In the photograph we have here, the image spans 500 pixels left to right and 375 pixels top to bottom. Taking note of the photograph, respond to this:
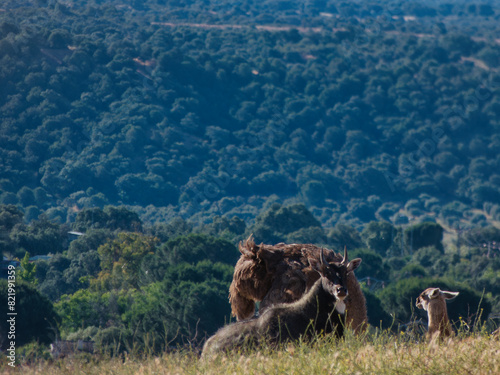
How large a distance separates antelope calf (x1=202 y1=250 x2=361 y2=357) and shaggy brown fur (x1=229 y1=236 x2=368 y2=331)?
3.17 feet

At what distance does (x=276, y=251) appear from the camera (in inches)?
399

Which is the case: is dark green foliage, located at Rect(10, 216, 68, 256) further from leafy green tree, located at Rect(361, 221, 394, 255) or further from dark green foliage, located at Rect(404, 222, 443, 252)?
dark green foliage, located at Rect(404, 222, 443, 252)

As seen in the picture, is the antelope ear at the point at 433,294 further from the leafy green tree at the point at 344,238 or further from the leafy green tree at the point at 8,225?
the leafy green tree at the point at 344,238

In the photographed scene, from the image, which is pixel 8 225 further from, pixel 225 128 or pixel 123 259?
pixel 225 128

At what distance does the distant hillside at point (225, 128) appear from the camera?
144 meters

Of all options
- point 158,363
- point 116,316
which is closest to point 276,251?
point 158,363

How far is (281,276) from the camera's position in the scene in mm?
9961

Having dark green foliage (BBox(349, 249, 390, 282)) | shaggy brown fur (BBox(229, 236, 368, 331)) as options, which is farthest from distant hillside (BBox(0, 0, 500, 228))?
shaggy brown fur (BBox(229, 236, 368, 331))

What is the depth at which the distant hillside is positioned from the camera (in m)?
144

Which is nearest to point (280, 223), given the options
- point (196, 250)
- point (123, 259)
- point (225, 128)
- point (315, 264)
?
point (123, 259)

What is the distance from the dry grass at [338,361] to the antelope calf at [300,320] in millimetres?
206

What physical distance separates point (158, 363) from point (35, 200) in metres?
127

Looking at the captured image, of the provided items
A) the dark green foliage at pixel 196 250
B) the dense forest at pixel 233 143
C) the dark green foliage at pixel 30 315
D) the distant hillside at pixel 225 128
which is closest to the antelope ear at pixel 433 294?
the dark green foliage at pixel 30 315

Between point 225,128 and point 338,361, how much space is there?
166 meters
